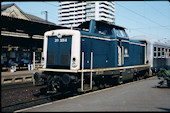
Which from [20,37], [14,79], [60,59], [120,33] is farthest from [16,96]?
[20,37]

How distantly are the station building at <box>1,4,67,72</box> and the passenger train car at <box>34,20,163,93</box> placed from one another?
723 centimetres

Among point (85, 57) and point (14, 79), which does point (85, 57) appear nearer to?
point (85, 57)

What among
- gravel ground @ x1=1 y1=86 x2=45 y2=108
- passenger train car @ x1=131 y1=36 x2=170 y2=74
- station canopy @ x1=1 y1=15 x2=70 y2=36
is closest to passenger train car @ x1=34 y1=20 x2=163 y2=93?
gravel ground @ x1=1 y1=86 x2=45 y2=108

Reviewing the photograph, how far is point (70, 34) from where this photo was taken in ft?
29.9

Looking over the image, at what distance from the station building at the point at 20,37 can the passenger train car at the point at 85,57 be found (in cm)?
723

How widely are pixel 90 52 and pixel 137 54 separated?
6.33 metres

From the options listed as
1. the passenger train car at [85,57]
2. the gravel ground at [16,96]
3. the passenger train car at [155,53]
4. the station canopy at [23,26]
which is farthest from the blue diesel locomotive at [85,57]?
the station canopy at [23,26]

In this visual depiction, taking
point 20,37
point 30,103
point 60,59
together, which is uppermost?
point 20,37

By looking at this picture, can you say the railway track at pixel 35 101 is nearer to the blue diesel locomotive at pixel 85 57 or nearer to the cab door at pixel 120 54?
the blue diesel locomotive at pixel 85 57

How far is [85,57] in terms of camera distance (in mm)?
9422

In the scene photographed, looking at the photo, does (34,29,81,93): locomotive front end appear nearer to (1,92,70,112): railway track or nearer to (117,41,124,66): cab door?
(1,92,70,112): railway track

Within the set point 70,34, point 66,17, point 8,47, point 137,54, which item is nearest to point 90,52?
point 70,34

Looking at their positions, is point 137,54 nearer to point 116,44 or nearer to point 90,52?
point 116,44

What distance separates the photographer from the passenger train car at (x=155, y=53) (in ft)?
55.9
